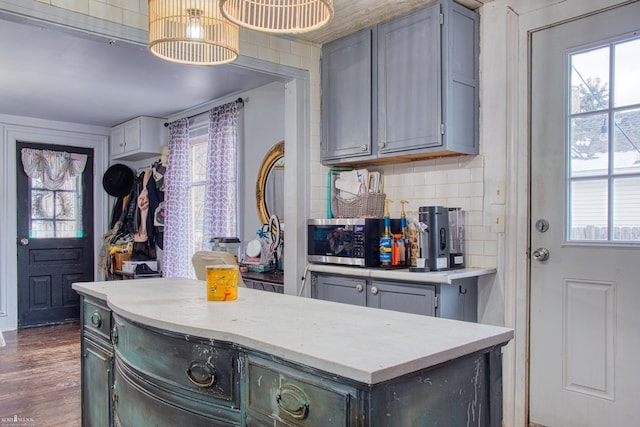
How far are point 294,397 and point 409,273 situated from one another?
1700 millimetres

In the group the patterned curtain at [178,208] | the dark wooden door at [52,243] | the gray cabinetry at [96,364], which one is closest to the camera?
the gray cabinetry at [96,364]

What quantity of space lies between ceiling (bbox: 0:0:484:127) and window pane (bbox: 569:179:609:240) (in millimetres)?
1206

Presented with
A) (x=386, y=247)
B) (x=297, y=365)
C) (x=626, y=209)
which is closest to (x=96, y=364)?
(x=297, y=365)

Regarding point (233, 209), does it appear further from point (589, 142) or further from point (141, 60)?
point (589, 142)

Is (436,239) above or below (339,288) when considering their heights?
above

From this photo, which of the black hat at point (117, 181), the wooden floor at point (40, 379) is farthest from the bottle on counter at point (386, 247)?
the black hat at point (117, 181)

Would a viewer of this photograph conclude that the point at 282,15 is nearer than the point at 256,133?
Yes

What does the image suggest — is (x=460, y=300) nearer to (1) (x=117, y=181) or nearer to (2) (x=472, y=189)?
(2) (x=472, y=189)

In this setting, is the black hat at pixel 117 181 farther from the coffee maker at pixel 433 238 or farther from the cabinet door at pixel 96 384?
the coffee maker at pixel 433 238

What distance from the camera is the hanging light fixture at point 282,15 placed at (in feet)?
5.94

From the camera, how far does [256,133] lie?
466 centimetres

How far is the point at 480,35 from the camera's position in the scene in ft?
9.67

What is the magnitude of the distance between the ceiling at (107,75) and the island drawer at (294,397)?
217 centimetres

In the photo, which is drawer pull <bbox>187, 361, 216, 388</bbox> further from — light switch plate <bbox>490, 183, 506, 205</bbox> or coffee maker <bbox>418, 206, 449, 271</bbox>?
light switch plate <bbox>490, 183, 506, 205</bbox>
